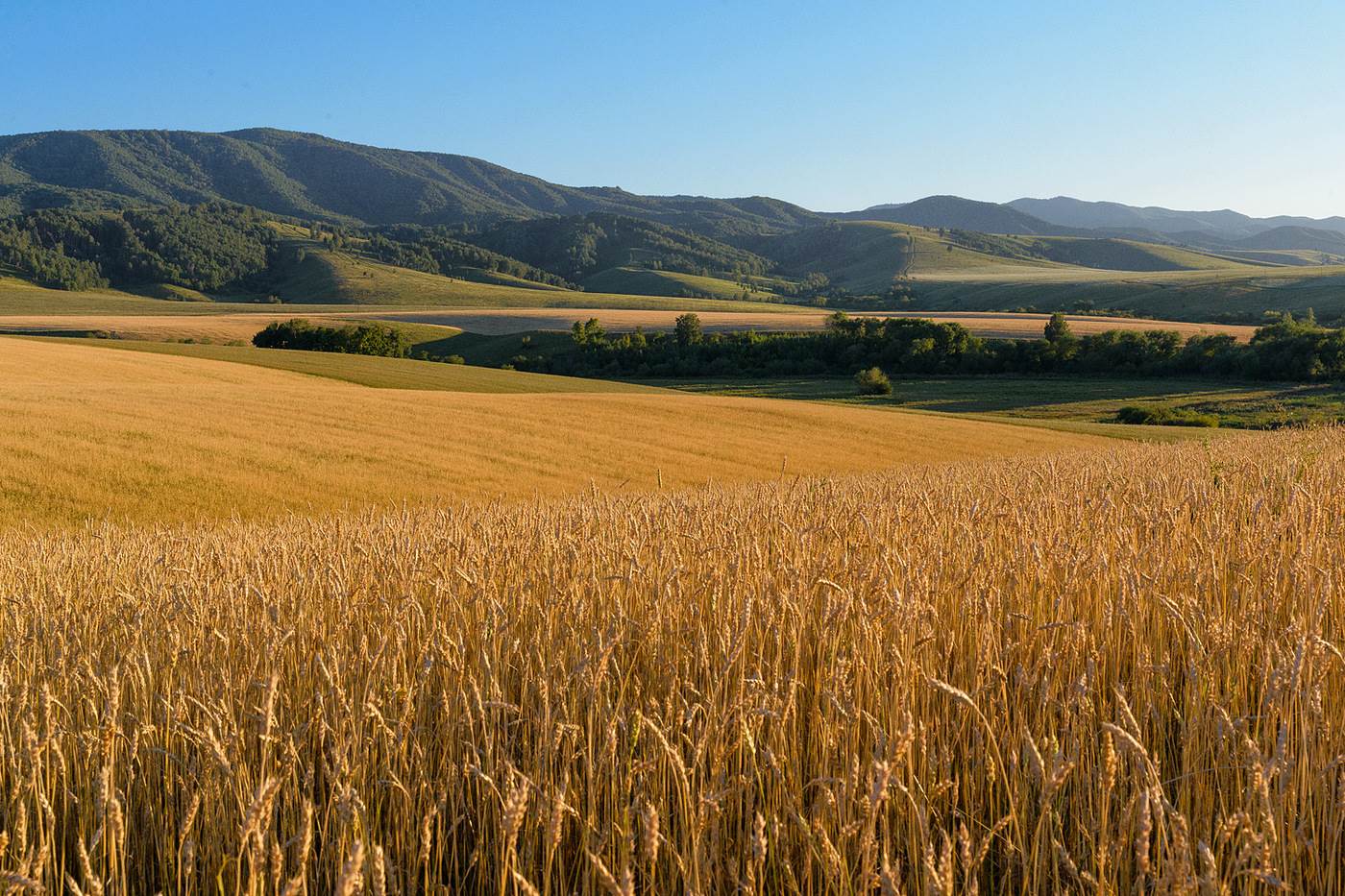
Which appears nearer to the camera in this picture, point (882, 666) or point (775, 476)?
point (882, 666)

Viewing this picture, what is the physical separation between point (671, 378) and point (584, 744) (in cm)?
7464

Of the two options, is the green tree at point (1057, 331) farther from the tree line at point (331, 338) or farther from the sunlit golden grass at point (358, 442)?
the tree line at point (331, 338)

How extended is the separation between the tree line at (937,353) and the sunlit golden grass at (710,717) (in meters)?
66.9

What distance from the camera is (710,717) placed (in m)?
2.82

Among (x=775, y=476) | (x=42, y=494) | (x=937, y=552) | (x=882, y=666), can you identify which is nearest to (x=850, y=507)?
(x=937, y=552)

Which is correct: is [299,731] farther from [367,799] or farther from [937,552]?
[937,552]

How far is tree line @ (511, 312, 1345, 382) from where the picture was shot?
212 ft

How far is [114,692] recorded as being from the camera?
7.93 ft

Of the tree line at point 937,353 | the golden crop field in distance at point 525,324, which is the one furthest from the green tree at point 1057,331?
the golden crop field in distance at point 525,324

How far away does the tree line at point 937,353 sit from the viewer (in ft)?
212

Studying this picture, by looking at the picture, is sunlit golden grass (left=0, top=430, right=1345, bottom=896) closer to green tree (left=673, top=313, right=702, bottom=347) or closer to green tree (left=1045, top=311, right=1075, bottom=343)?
green tree (left=1045, top=311, right=1075, bottom=343)

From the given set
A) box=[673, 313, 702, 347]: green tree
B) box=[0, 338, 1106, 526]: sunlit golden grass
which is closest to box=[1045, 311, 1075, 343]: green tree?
box=[673, 313, 702, 347]: green tree

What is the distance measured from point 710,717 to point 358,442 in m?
21.7

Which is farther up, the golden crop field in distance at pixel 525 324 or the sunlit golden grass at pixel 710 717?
the golden crop field in distance at pixel 525 324
